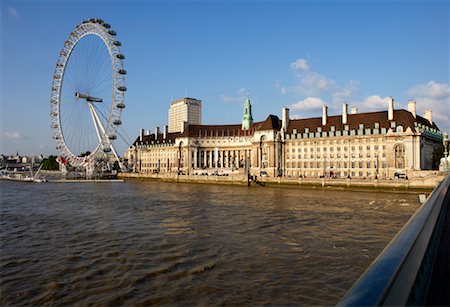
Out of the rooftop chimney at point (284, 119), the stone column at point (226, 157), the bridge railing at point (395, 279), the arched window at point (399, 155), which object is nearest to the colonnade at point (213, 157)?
the stone column at point (226, 157)

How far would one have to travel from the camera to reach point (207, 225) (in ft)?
72.8

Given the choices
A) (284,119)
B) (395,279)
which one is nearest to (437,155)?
(284,119)

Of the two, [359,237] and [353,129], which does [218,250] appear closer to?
[359,237]

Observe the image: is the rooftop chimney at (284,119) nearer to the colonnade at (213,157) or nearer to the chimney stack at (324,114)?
the chimney stack at (324,114)

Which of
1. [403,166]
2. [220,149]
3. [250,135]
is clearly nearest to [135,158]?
[220,149]

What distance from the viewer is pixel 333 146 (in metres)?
77.1

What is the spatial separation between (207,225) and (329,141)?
61.2 meters

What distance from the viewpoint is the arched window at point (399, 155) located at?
6719cm

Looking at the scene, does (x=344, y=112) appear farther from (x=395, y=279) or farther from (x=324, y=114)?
(x=395, y=279)

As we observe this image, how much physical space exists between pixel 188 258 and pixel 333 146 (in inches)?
2673

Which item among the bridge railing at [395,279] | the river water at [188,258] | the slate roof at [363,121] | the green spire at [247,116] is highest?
the green spire at [247,116]

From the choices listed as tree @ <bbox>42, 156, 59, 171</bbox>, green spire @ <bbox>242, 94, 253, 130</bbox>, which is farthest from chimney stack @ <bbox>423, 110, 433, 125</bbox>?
tree @ <bbox>42, 156, 59, 171</bbox>

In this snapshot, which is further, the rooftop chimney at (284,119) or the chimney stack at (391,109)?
the rooftop chimney at (284,119)

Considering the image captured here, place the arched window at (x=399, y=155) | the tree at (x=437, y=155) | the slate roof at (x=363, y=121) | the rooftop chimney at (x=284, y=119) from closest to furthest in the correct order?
1. the arched window at (x=399, y=155)
2. the slate roof at (x=363, y=121)
3. the tree at (x=437, y=155)
4. the rooftop chimney at (x=284, y=119)
